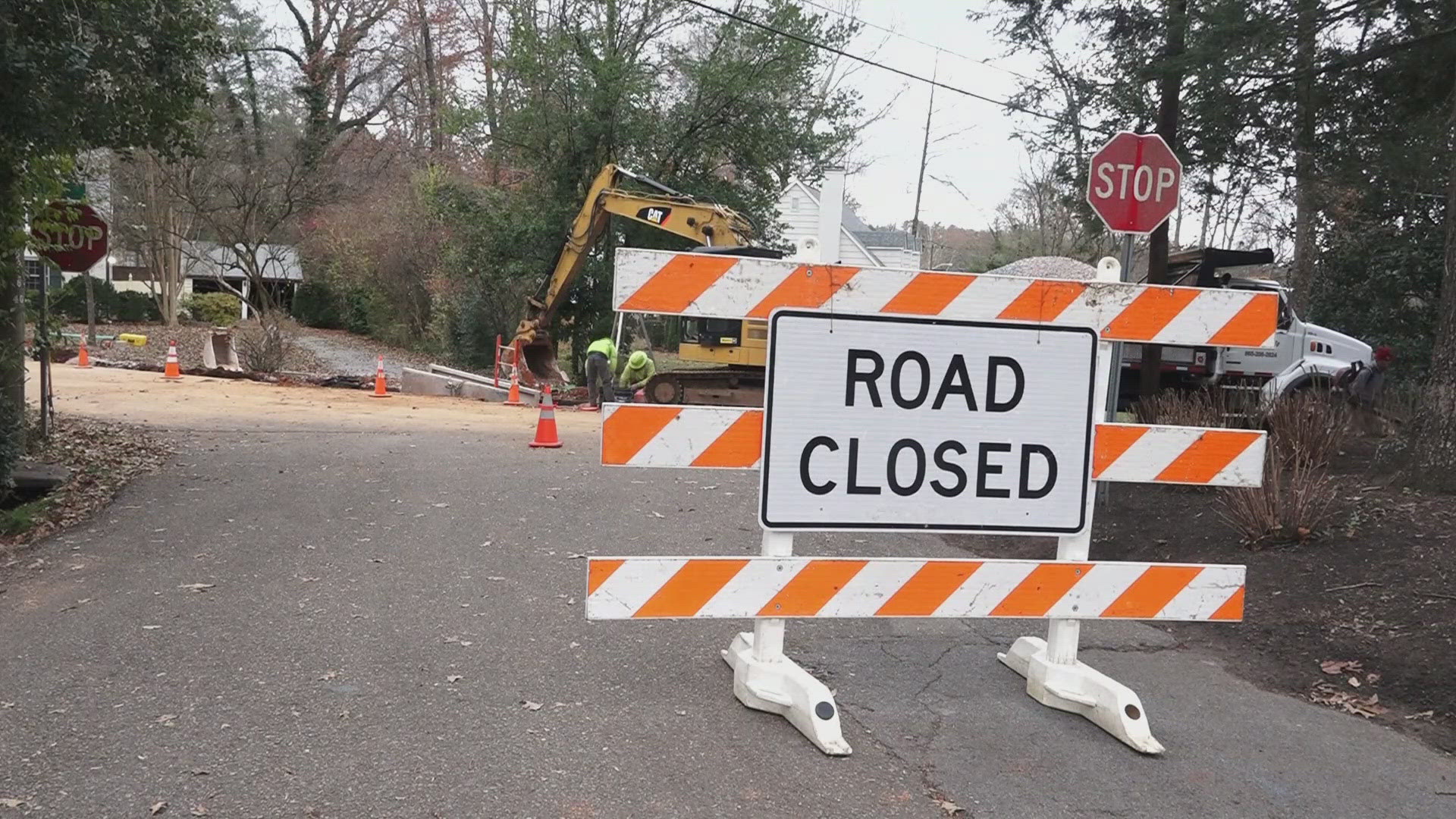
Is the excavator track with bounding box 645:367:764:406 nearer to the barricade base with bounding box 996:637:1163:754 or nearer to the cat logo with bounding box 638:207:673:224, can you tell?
the cat logo with bounding box 638:207:673:224

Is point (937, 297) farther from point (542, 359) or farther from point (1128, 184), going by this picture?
point (542, 359)

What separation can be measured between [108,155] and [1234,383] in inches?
976

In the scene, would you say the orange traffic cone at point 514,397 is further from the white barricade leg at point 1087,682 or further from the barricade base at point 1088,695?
the white barricade leg at point 1087,682

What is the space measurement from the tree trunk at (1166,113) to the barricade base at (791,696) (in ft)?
24.6

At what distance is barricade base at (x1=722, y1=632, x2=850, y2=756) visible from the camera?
4.16m

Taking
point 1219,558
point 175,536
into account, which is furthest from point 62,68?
point 1219,558

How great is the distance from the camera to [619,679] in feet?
15.9

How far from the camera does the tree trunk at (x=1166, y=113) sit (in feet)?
35.8

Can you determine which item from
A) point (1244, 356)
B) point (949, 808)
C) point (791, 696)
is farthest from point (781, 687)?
point (1244, 356)

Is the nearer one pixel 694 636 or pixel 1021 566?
pixel 1021 566

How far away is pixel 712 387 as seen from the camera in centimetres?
1873

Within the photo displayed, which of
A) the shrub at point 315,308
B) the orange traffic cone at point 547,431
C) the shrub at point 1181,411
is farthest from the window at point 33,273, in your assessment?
the shrub at point 315,308

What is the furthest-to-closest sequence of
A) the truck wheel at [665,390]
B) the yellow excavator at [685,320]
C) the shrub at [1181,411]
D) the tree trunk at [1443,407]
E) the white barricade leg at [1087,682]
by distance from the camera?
the truck wheel at [665,390] → the yellow excavator at [685,320] → the shrub at [1181,411] → the tree trunk at [1443,407] → the white barricade leg at [1087,682]

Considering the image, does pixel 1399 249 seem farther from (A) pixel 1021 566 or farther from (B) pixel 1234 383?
(A) pixel 1021 566
